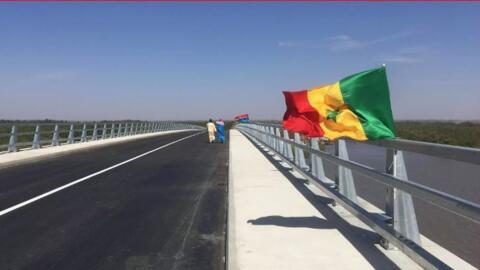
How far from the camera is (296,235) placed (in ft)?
21.0

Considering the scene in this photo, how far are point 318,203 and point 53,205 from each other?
4757 mm

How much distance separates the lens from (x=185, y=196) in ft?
34.4

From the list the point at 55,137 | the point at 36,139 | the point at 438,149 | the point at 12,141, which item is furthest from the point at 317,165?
the point at 55,137

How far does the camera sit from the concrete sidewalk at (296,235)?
17.2 ft

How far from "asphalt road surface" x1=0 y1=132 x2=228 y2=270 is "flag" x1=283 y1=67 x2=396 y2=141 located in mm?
1946

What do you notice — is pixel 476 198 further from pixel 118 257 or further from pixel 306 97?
pixel 118 257

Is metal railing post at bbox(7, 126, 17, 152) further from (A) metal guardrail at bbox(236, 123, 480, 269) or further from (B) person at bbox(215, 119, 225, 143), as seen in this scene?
(A) metal guardrail at bbox(236, 123, 480, 269)

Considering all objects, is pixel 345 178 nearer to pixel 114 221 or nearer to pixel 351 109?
pixel 351 109

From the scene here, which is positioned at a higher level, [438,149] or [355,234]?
[438,149]

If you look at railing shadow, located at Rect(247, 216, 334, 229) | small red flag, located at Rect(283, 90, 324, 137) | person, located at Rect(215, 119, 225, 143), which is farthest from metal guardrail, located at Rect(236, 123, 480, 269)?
person, located at Rect(215, 119, 225, 143)

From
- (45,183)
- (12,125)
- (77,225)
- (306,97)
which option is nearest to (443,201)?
(306,97)

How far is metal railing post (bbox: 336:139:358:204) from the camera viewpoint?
23.8 feet

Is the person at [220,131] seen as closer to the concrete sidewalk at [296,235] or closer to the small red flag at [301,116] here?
the concrete sidewalk at [296,235]

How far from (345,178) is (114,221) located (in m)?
3.56
